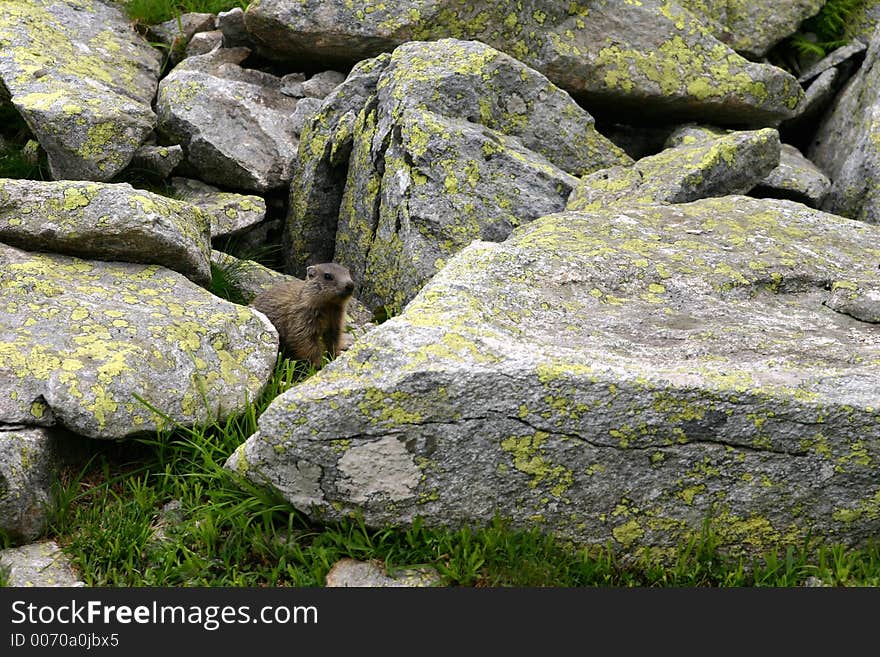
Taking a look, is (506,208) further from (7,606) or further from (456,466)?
(7,606)

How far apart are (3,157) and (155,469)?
5006 mm

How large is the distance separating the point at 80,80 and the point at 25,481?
5.61m

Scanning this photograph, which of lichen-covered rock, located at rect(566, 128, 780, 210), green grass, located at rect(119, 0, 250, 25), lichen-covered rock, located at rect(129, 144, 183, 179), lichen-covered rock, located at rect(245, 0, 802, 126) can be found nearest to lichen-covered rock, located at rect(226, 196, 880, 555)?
lichen-covered rock, located at rect(566, 128, 780, 210)

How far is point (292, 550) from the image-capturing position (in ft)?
19.0

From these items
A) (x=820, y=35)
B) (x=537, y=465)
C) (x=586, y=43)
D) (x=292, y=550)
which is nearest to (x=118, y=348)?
(x=292, y=550)

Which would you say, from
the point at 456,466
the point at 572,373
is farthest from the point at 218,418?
the point at 572,373

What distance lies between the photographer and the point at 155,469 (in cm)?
662

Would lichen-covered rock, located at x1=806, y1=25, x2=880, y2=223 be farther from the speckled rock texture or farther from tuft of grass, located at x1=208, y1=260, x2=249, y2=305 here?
the speckled rock texture

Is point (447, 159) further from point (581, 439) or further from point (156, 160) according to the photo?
point (581, 439)

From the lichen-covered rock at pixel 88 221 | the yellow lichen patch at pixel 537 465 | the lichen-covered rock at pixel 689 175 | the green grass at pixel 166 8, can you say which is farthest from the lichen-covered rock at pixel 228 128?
the yellow lichen patch at pixel 537 465

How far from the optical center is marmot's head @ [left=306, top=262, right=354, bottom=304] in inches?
351

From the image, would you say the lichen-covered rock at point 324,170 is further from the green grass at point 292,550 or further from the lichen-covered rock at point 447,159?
the green grass at point 292,550

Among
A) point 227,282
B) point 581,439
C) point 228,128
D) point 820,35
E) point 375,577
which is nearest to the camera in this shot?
point 581,439

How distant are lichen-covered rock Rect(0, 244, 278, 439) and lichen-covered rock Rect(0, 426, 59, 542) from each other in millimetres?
155
